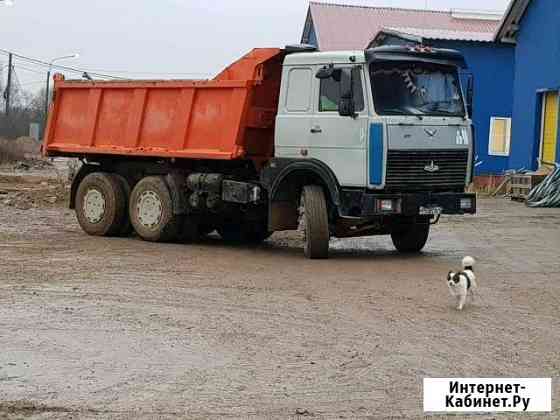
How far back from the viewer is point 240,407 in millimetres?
6582

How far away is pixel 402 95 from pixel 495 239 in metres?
4.44

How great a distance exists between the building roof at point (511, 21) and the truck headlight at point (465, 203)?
14411 mm

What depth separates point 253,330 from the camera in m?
9.05

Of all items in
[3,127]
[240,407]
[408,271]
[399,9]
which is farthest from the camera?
[3,127]

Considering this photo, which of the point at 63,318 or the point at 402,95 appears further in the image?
the point at 402,95

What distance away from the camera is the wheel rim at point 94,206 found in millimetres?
16781

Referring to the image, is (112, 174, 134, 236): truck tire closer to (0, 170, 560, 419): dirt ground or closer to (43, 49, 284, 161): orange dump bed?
(43, 49, 284, 161): orange dump bed

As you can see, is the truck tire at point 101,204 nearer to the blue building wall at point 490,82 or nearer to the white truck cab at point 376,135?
the white truck cab at point 376,135

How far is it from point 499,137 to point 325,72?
21.6 metres

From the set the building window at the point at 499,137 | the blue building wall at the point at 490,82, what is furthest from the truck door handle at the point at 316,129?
the building window at the point at 499,137

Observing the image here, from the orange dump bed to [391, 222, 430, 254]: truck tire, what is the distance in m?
2.31

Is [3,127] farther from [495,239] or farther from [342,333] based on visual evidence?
[342,333]

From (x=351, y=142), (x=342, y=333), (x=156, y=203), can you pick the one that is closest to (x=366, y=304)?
(x=342, y=333)

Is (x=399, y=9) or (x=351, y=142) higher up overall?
(x=399, y=9)
